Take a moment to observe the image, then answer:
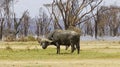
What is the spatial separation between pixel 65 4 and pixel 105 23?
3216 centimetres

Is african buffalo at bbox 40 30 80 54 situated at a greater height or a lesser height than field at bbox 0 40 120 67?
greater

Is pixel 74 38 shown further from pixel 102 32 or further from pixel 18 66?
pixel 102 32

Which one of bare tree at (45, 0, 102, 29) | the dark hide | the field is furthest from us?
bare tree at (45, 0, 102, 29)

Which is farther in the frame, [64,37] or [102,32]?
[102,32]

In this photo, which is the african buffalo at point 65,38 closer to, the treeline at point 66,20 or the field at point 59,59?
the field at point 59,59

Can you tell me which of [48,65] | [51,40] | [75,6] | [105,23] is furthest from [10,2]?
[48,65]

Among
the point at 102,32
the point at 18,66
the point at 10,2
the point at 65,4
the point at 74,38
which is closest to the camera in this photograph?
the point at 18,66

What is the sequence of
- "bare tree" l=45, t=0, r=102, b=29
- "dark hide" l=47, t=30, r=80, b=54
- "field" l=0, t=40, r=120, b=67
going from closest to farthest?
"field" l=0, t=40, r=120, b=67 → "dark hide" l=47, t=30, r=80, b=54 → "bare tree" l=45, t=0, r=102, b=29

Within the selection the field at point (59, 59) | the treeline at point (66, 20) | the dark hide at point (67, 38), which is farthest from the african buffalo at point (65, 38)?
the treeline at point (66, 20)

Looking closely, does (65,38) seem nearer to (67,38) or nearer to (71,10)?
(67,38)

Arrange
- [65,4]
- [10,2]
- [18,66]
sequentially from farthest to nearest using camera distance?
[10,2] → [65,4] → [18,66]

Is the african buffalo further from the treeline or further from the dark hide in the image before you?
the treeline

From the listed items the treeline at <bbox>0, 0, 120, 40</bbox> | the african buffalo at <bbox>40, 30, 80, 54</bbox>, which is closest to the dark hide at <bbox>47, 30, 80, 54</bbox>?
the african buffalo at <bbox>40, 30, 80, 54</bbox>

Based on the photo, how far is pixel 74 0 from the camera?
210 feet
